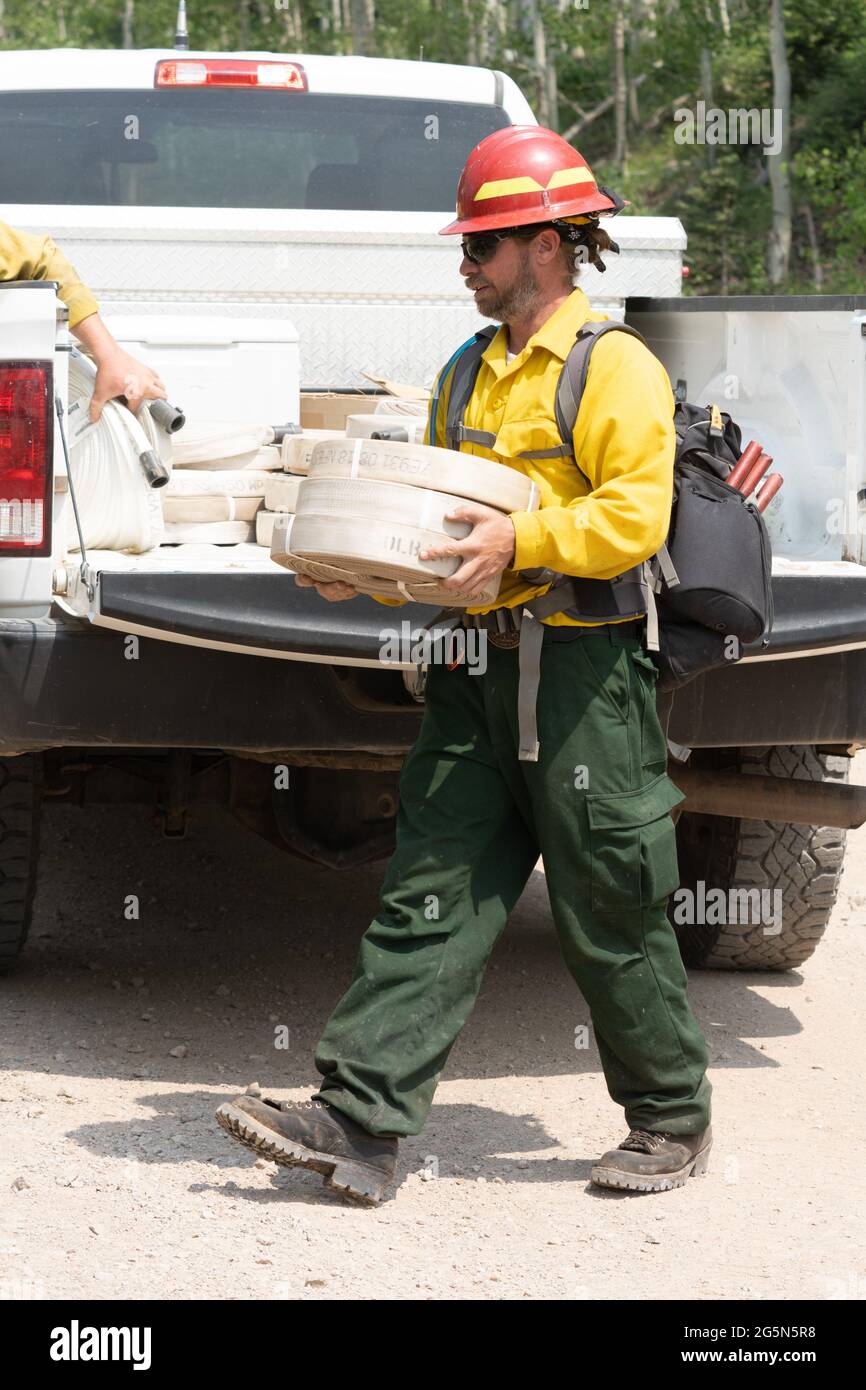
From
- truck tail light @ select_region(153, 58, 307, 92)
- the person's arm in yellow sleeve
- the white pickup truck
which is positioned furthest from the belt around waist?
truck tail light @ select_region(153, 58, 307, 92)

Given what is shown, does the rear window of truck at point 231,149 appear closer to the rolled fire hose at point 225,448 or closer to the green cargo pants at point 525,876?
the rolled fire hose at point 225,448

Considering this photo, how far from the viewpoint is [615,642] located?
3279 mm

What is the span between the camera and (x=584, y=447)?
124 inches

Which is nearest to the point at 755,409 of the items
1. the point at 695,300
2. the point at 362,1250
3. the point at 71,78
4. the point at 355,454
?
the point at 695,300

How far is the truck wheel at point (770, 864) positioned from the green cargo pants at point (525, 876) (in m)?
1.20

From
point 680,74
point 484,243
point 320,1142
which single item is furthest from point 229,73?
point 680,74

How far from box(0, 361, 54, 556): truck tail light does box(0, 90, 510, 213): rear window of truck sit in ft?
7.54

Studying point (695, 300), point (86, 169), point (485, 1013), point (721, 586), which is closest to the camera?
point (721, 586)

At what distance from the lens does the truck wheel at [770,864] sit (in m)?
4.56

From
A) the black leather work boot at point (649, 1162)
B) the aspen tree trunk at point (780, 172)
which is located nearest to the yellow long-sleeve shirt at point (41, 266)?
the black leather work boot at point (649, 1162)

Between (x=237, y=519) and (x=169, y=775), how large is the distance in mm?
615

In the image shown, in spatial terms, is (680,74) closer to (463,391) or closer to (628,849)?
(463,391)

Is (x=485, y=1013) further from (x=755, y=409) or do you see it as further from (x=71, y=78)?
(x=71, y=78)

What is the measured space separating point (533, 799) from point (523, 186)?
3.46ft
